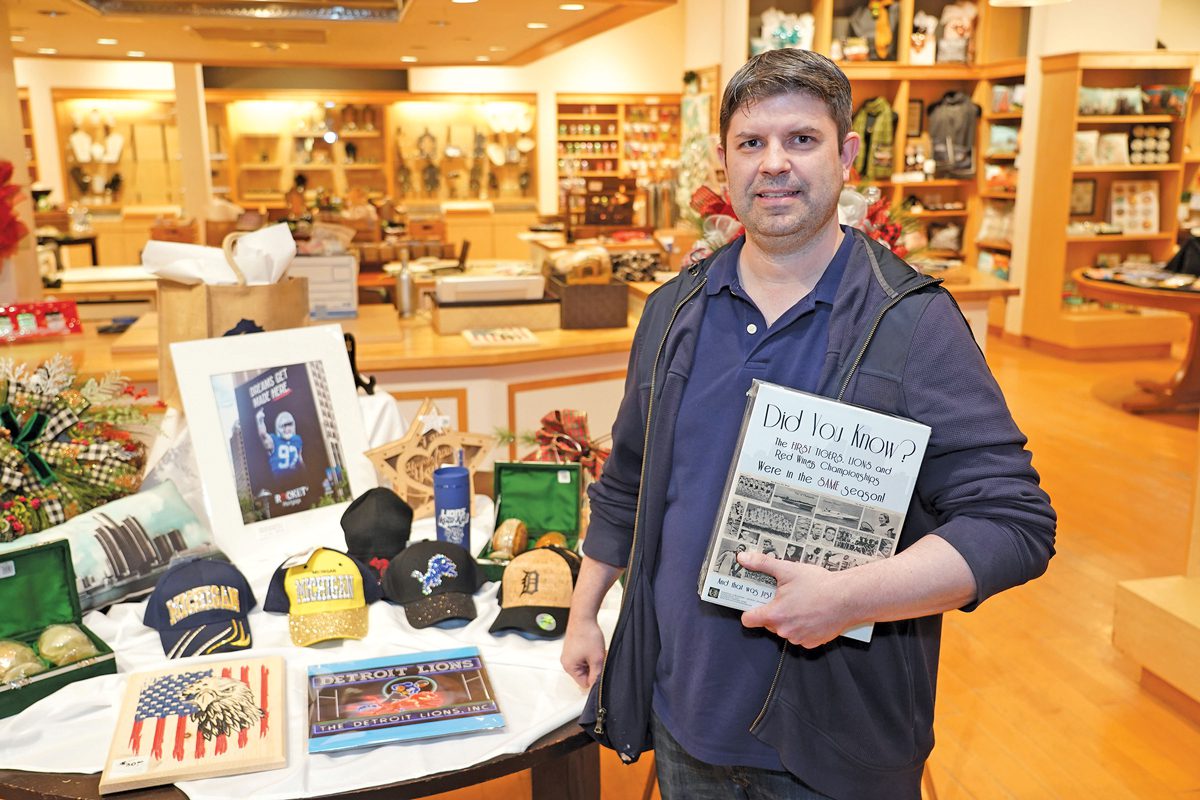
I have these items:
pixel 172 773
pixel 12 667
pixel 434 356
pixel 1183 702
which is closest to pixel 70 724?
pixel 12 667

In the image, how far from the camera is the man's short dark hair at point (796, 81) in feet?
4.17

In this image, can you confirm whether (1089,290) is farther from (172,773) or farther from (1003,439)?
(172,773)

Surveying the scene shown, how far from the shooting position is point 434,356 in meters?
3.98

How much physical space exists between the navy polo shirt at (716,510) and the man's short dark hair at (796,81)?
187mm

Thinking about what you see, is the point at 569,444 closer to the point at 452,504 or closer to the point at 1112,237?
the point at 452,504

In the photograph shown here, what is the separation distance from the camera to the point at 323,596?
1760mm

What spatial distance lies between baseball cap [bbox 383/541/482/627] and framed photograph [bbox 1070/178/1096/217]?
7865mm

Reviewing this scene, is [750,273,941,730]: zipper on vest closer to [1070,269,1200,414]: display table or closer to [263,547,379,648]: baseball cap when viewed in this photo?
[263,547,379,648]: baseball cap

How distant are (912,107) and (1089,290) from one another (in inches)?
116

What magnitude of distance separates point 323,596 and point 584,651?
493 millimetres

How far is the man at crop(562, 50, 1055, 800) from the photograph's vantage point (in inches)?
47.4

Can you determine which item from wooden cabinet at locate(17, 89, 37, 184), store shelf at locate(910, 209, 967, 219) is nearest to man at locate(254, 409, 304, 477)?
store shelf at locate(910, 209, 967, 219)

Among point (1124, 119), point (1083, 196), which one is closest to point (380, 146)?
point (1083, 196)

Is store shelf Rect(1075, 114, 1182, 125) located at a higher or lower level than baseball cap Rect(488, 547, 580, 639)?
higher
